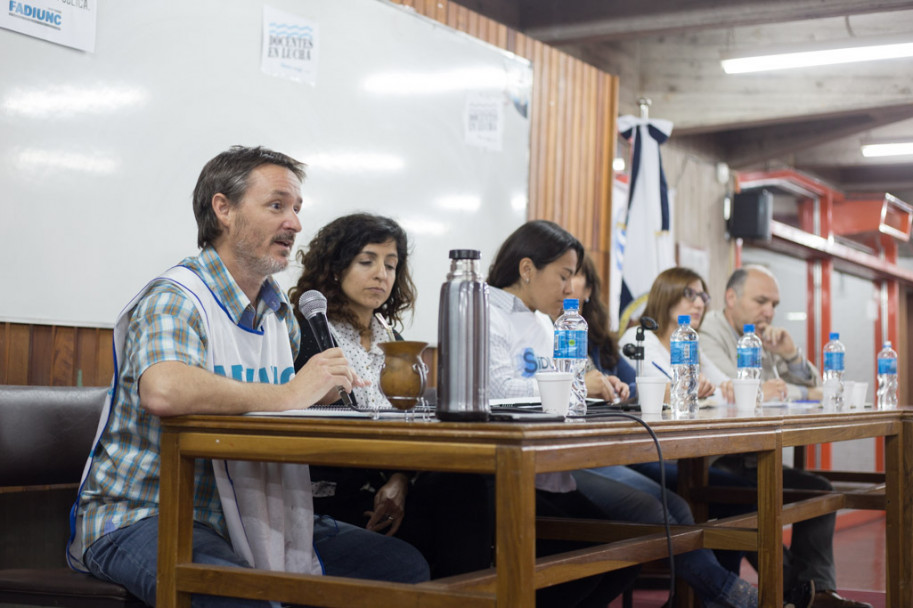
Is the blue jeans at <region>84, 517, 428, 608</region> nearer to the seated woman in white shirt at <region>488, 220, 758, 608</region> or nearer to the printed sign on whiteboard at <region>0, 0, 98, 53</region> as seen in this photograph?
the seated woman in white shirt at <region>488, 220, 758, 608</region>

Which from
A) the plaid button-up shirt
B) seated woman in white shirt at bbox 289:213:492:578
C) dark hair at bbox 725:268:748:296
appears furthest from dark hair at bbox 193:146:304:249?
dark hair at bbox 725:268:748:296

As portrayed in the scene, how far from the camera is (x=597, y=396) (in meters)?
2.53

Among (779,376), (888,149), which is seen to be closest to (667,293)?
(779,376)

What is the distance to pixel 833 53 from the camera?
19.9ft

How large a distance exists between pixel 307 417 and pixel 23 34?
1.71 meters

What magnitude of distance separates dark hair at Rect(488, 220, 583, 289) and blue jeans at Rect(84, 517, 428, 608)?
1338mm

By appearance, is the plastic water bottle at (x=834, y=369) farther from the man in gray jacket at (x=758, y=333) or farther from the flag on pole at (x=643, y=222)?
the flag on pole at (x=643, y=222)

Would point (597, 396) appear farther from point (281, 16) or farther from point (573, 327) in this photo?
point (281, 16)

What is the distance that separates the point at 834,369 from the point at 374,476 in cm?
196

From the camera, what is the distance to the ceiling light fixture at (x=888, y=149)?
9078 millimetres

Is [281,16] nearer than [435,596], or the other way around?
[435,596]

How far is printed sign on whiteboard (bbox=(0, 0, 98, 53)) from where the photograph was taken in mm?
2666

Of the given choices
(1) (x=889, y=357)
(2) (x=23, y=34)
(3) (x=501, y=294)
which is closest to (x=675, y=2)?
(1) (x=889, y=357)

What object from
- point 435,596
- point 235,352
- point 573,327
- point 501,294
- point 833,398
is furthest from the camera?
point 833,398
